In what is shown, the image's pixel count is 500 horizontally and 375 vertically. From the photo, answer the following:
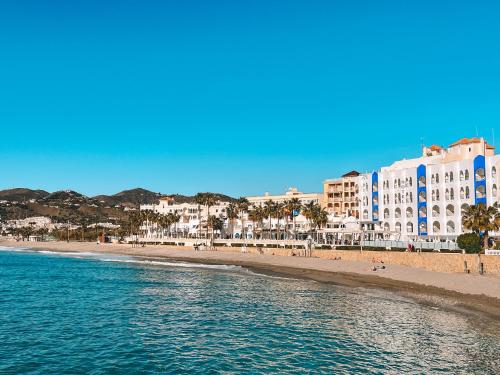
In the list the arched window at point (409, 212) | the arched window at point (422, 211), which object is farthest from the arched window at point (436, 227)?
the arched window at point (409, 212)

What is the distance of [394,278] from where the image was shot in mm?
54594

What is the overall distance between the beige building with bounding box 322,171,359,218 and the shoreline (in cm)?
4083

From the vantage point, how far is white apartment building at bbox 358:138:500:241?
78938 millimetres

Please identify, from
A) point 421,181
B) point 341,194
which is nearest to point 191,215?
point 341,194

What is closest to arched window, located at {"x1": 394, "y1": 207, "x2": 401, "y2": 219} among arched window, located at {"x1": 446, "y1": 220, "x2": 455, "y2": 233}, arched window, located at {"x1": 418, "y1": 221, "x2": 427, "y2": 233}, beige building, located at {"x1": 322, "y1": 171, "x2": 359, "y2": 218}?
arched window, located at {"x1": 418, "y1": 221, "x2": 427, "y2": 233}

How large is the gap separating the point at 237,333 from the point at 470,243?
130 ft

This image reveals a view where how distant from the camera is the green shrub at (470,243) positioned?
2211 inches

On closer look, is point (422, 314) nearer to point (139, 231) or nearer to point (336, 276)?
point (336, 276)

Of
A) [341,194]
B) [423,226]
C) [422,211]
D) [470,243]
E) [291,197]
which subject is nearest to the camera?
[470,243]

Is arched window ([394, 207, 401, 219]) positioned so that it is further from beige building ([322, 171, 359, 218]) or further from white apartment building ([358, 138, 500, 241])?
beige building ([322, 171, 359, 218])

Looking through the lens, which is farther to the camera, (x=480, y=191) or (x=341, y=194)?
(x=341, y=194)

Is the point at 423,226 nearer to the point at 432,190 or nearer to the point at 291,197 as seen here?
the point at 432,190

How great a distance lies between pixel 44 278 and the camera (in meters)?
63.8

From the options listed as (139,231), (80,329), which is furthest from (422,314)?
(139,231)
